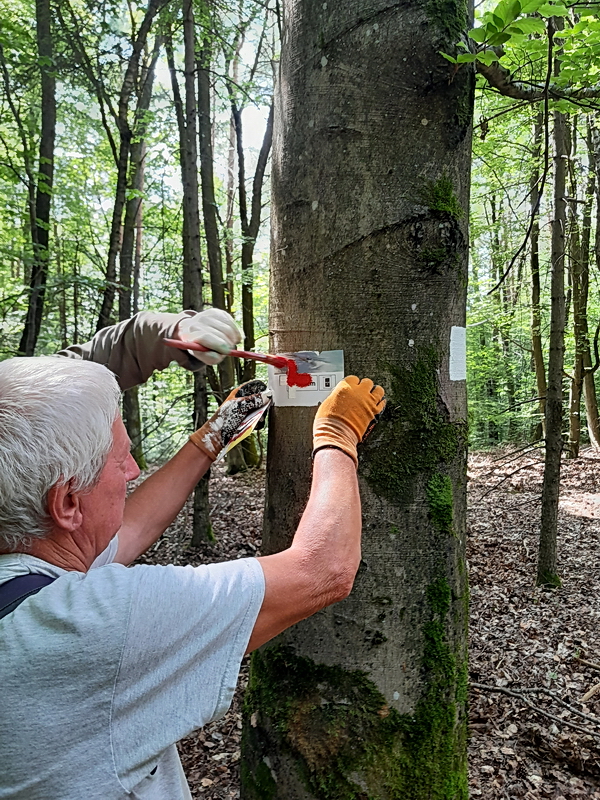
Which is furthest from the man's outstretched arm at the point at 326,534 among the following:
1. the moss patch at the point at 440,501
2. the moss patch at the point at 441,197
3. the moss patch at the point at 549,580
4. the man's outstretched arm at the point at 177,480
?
the moss patch at the point at 549,580

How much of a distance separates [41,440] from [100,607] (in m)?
0.34

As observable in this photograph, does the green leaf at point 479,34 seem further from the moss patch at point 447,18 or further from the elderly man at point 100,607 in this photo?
the elderly man at point 100,607

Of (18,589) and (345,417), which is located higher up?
(345,417)

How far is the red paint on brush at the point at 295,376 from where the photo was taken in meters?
1.46

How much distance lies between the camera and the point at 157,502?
5.59 feet

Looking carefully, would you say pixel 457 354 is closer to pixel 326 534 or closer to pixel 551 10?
pixel 326 534

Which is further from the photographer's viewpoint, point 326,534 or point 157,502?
point 157,502

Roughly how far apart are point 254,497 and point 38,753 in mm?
7080

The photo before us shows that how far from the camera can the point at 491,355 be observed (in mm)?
15492

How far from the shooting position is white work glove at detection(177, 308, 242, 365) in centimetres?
159

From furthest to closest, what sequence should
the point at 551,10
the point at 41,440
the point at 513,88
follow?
the point at 513,88
the point at 551,10
the point at 41,440

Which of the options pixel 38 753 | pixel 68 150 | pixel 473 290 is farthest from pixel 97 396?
pixel 473 290

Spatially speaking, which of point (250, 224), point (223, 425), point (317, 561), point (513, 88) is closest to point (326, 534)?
point (317, 561)

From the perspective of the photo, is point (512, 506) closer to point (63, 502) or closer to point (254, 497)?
point (254, 497)
